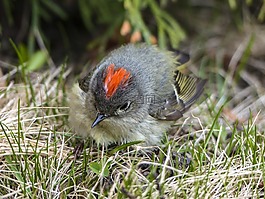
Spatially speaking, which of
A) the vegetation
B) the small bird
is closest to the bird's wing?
the small bird

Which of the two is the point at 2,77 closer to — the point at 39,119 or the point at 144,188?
the point at 39,119

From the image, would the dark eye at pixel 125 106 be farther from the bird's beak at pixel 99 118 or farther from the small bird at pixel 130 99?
the bird's beak at pixel 99 118

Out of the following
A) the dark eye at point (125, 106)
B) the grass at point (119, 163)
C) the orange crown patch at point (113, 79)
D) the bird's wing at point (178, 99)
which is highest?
the orange crown patch at point (113, 79)

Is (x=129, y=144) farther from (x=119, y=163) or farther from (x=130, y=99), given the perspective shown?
(x=130, y=99)

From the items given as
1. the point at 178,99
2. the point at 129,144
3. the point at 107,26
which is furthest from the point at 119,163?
the point at 107,26

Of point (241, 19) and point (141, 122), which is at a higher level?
point (241, 19)

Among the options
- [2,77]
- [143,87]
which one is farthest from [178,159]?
[2,77]

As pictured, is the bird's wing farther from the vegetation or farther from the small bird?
the vegetation

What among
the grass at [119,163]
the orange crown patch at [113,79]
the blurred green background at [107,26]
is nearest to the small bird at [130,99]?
Result: the orange crown patch at [113,79]
